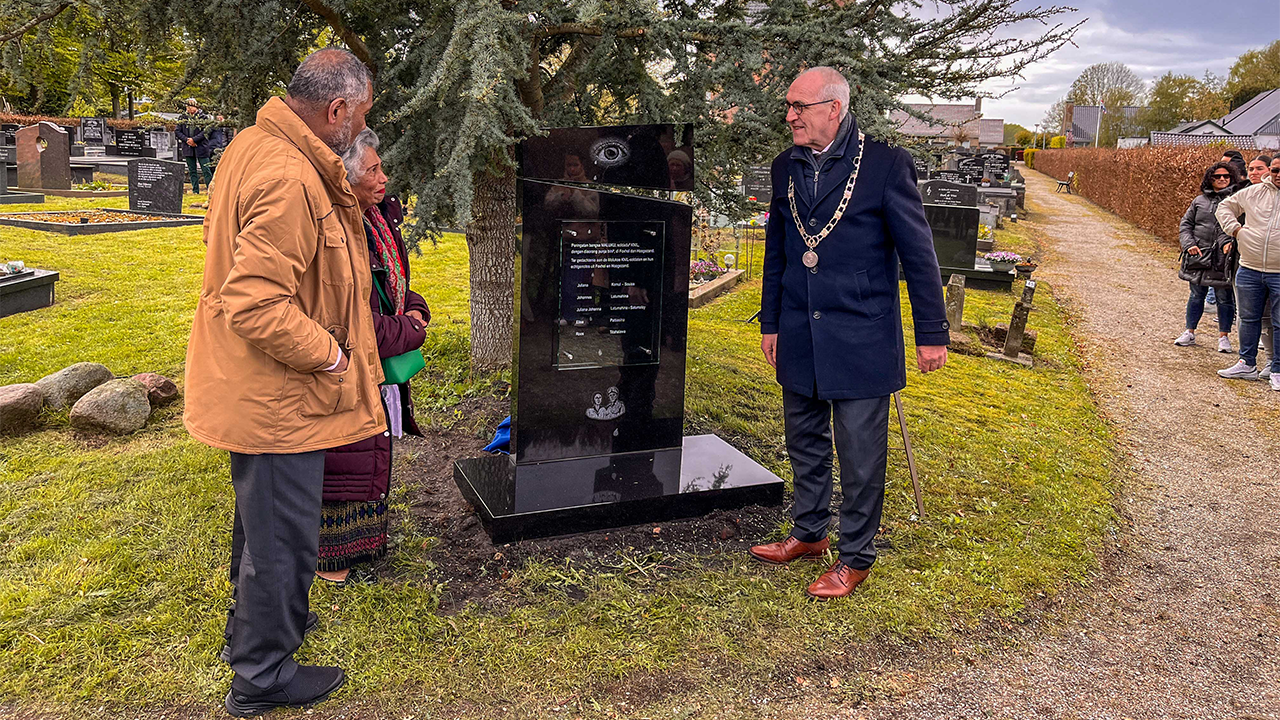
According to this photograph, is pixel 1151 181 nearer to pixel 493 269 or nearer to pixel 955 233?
pixel 955 233

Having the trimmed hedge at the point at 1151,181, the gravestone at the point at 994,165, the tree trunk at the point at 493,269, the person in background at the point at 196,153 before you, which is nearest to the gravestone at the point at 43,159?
the person in background at the point at 196,153

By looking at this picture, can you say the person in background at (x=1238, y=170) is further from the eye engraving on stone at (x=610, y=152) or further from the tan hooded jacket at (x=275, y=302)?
the tan hooded jacket at (x=275, y=302)

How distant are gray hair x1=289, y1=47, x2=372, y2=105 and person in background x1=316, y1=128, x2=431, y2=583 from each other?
0.56 meters

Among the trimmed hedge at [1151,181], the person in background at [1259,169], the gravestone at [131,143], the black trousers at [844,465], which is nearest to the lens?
the black trousers at [844,465]

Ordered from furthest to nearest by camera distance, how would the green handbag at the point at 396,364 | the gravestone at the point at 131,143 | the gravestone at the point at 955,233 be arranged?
the gravestone at the point at 131,143, the gravestone at the point at 955,233, the green handbag at the point at 396,364

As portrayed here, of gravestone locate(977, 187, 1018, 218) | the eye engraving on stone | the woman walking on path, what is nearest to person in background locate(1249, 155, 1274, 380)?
the woman walking on path

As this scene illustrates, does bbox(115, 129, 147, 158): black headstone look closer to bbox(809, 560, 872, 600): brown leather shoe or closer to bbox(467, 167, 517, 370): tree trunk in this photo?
bbox(467, 167, 517, 370): tree trunk

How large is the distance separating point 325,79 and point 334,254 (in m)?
0.54

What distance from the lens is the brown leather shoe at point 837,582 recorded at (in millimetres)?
3734

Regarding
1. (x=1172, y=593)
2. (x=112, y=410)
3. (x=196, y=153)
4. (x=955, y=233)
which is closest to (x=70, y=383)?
(x=112, y=410)

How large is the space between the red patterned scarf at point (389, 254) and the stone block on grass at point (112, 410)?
2.88 meters

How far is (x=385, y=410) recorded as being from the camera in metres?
3.38

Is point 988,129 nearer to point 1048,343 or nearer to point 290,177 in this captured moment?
point 1048,343

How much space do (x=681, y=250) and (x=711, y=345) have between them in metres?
3.81
